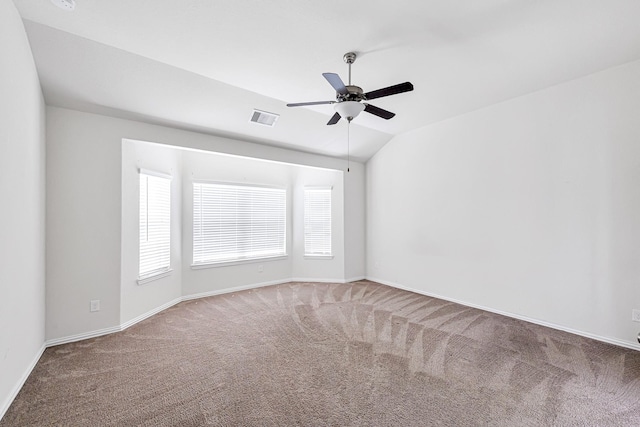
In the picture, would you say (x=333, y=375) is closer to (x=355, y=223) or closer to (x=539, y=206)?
(x=539, y=206)

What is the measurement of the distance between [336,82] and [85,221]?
3.28m

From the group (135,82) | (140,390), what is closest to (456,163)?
(135,82)

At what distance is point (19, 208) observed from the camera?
7.43 ft

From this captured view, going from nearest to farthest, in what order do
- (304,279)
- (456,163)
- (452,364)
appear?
(452,364) < (456,163) < (304,279)

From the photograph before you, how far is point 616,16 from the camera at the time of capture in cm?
234

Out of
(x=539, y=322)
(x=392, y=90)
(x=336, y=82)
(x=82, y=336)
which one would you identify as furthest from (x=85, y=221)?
(x=539, y=322)

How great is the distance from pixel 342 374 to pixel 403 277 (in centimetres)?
323

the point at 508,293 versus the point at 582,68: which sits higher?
the point at 582,68

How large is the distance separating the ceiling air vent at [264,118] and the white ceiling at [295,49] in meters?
0.13

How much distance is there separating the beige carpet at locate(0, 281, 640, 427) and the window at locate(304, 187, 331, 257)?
2204mm

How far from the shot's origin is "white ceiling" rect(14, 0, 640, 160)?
2234 mm

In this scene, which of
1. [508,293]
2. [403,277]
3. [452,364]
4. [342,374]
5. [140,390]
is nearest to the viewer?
[140,390]

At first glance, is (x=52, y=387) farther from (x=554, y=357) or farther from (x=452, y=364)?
(x=554, y=357)

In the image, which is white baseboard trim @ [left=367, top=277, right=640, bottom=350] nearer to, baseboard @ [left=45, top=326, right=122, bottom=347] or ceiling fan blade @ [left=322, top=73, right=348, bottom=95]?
ceiling fan blade @ [left=322, top=73, right=348, bottom=95]
